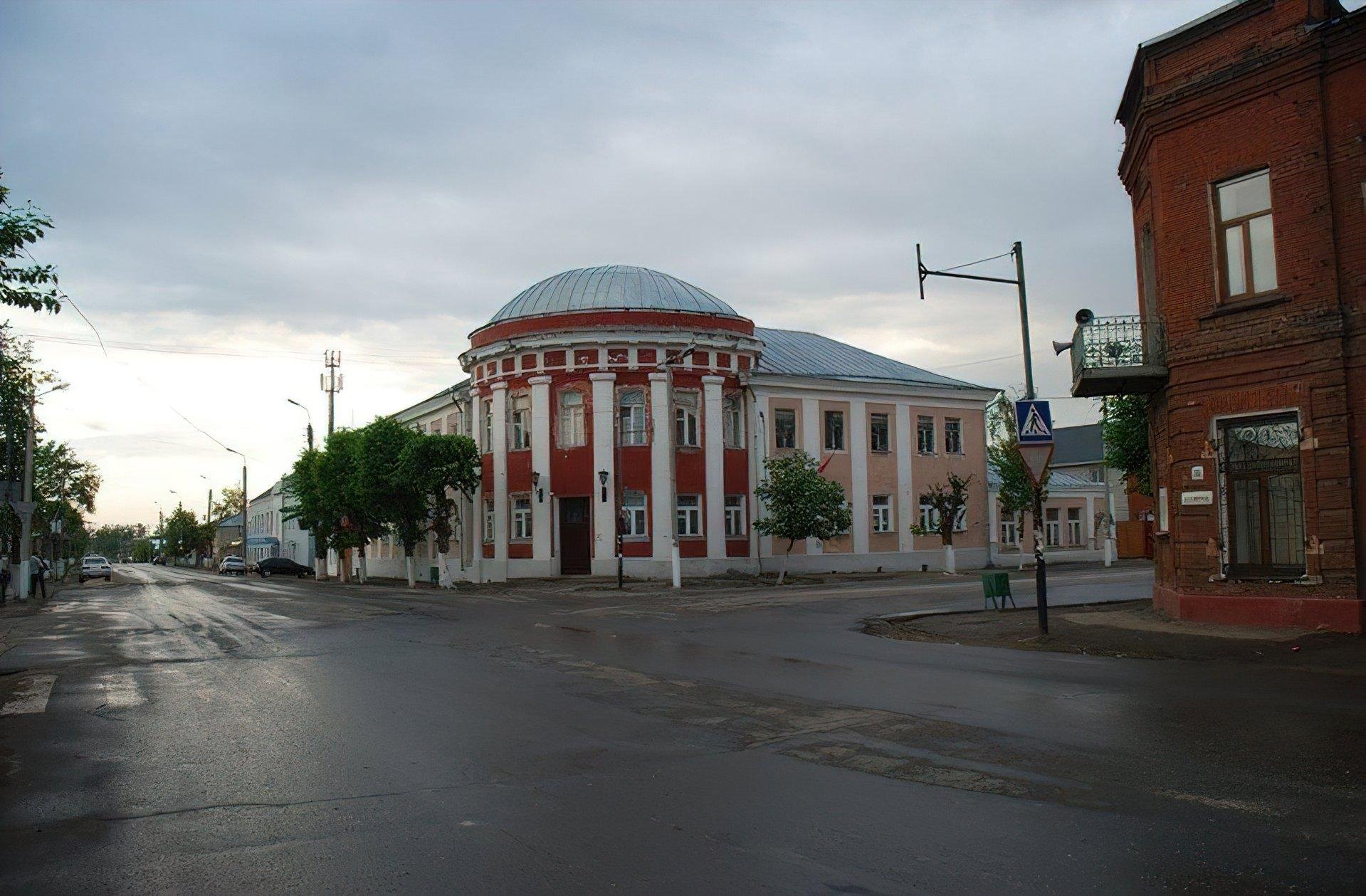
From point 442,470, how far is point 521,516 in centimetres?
359

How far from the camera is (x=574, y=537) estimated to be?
4072 centimetres

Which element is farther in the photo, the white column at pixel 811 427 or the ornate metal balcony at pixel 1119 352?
the white column at pixel 811 427

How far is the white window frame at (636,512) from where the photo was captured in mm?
39594

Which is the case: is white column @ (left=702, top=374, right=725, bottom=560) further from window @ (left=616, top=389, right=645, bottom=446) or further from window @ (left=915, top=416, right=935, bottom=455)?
window @ (left=915, top=416, right=935, bottom=455)

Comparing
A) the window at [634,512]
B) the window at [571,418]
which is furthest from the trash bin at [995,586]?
the window at [571,418]

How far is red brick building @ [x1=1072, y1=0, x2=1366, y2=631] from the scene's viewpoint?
15.5 metres

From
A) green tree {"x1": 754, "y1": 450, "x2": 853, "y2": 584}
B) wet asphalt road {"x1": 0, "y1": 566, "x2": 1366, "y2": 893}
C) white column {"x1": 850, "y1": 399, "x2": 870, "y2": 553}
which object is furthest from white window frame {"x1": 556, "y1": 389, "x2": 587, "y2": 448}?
wet asphalt road {"x1": 0, "y1": 566, "x2": 1366, "y2": 893}

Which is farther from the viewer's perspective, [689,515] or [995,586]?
[689,515]

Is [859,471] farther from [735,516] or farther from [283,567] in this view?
[283,567]

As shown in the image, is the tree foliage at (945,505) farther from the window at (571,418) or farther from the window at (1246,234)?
the window at (1246,234)

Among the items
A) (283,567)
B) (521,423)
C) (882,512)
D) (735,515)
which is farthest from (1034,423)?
(283,567)

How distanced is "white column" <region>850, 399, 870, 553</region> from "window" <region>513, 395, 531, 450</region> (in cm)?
1386

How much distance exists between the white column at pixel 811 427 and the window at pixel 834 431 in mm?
573

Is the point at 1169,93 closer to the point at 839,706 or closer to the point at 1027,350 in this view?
the point at 1027,350
